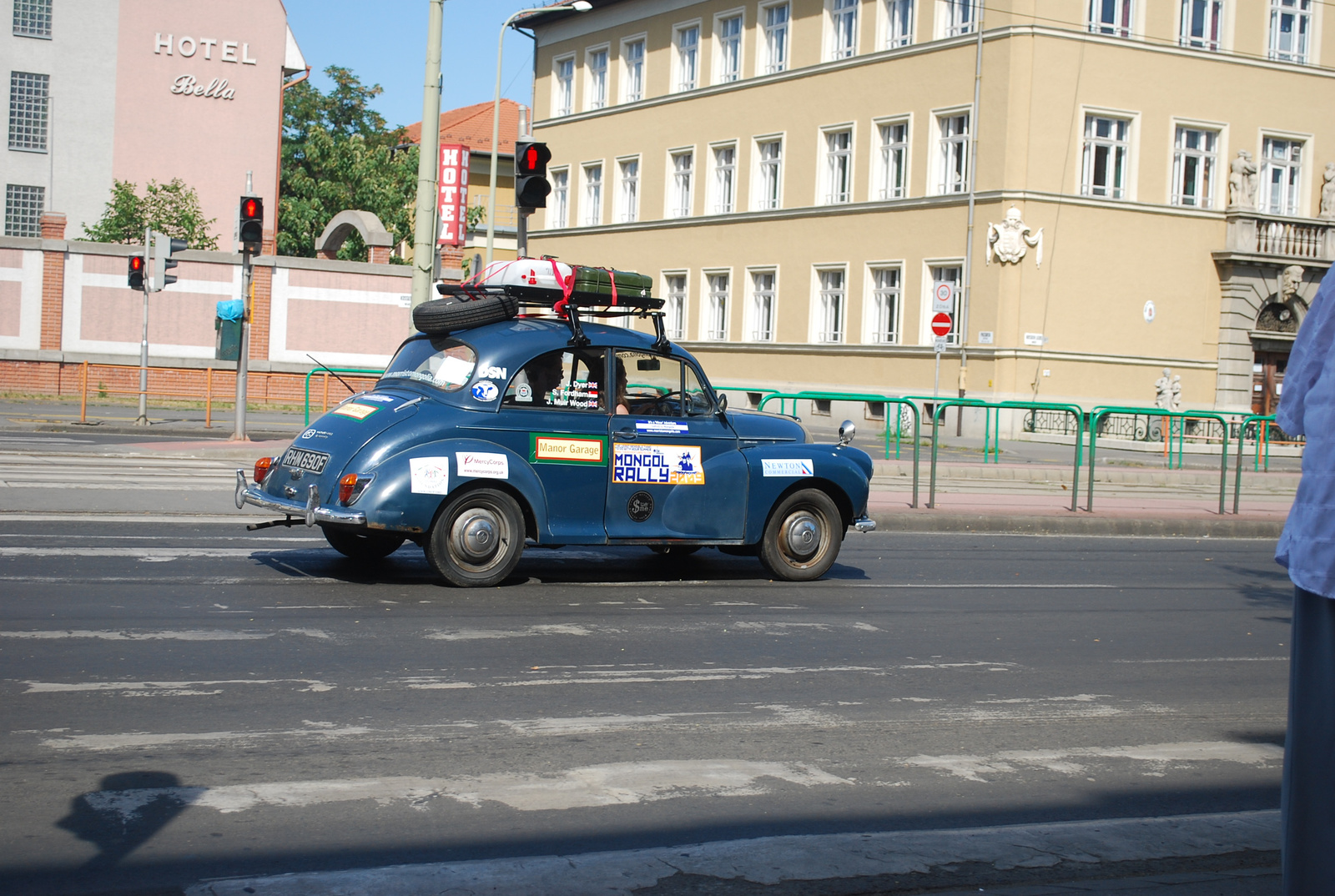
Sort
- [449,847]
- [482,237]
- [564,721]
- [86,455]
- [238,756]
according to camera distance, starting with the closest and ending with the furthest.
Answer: [449,847] → [238,756] → [564,721] → [86,455] → [482,237]

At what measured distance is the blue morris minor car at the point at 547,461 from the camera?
8.77 meters

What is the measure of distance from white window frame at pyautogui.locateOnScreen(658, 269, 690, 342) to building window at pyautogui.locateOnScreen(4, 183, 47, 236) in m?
21.4

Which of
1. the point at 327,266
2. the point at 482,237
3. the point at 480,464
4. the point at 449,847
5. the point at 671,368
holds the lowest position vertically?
the point at 449,847

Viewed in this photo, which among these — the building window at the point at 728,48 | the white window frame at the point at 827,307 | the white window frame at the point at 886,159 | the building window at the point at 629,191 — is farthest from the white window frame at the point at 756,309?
the building window at the point at 629,191

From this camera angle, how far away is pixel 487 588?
29.9 ft

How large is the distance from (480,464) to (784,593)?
8.02 ft

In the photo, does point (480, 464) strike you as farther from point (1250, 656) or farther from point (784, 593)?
point (1250, 656)

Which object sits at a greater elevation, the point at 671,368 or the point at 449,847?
the point at 671,368

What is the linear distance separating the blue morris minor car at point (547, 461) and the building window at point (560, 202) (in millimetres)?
40010

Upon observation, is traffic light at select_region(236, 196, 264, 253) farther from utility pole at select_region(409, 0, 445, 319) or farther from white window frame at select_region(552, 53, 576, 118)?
white window frame at select_region(552, 53, 576, 118)

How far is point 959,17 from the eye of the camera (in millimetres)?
34625

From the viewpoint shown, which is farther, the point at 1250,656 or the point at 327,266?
the point at 327,266

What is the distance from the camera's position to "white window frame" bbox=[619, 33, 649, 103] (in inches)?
1783

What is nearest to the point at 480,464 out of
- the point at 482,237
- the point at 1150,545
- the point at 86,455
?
the point at 1150,545
